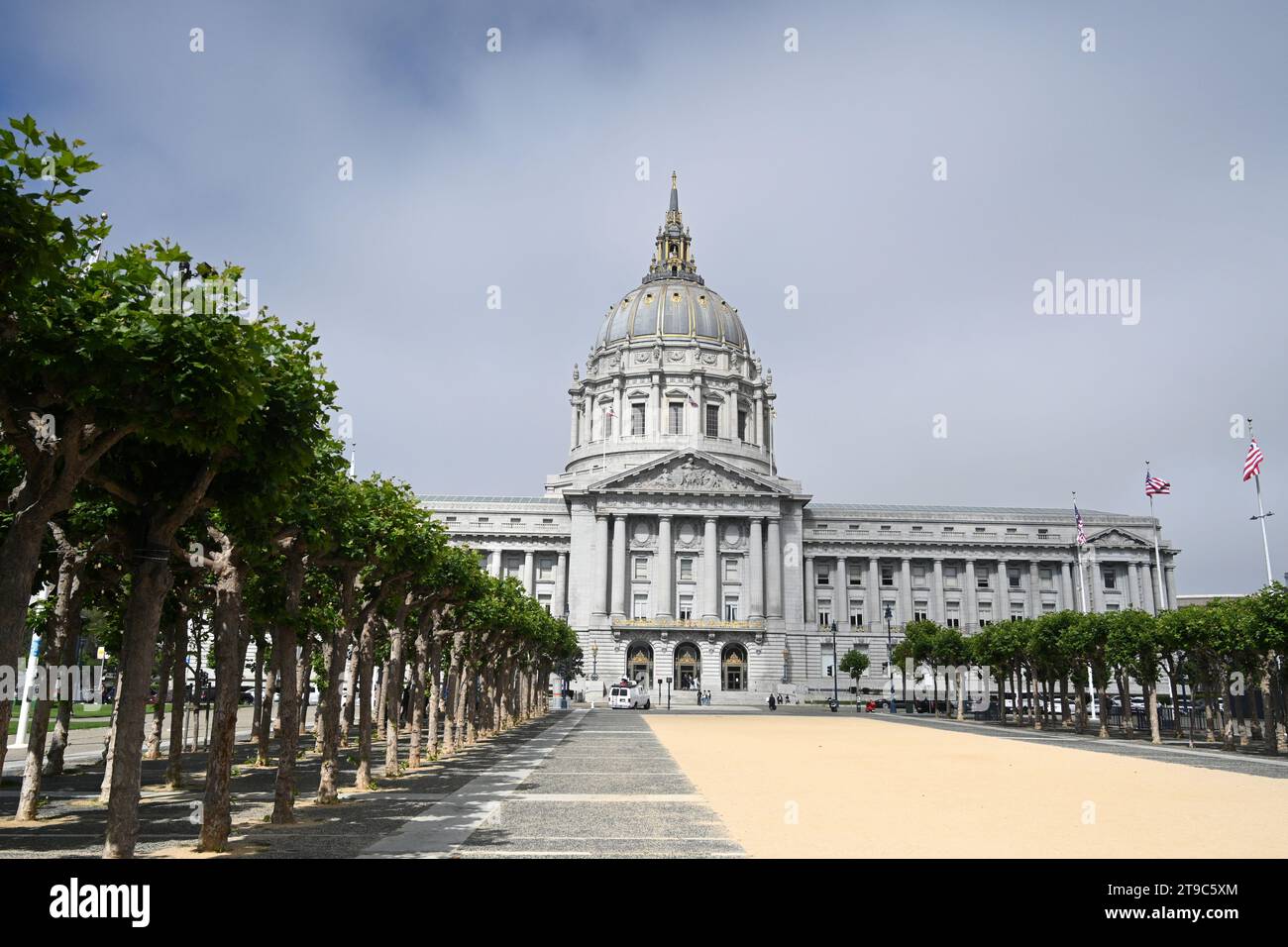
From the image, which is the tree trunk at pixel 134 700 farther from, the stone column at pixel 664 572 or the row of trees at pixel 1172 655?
the stone column at pixel 664 572

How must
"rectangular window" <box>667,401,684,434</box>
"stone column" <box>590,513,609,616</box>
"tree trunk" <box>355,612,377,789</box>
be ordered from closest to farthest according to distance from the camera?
"tree trunk" <box>355,612,377,789</box> < "stone column" <box>590,513,609,616</box> < "rectangular window" <box>667,401,684,434</box>

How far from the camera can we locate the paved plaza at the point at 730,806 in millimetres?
16344

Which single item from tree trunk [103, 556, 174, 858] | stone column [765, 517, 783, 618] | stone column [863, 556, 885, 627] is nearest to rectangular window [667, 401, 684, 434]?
stone column [765, 517, 783, 618]

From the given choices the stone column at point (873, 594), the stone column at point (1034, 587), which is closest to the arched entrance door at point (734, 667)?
the stone column at point (873, 594)

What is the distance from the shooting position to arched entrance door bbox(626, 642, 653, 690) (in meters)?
112

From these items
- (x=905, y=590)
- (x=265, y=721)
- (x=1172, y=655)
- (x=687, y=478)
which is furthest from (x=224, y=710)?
(x=905, y=590)

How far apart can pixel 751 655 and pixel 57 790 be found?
90525 millimetres

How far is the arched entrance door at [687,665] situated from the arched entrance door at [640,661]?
2978 mm

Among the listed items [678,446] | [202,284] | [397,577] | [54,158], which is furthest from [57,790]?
[678,446]

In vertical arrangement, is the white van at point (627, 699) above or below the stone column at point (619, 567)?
below

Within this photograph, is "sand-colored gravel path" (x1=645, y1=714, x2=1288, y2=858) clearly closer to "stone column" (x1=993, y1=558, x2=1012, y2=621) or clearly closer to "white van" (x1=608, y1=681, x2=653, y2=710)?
"white van" (x1=608, y1=681, x2=653, y2=710)

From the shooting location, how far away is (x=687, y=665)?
11169cm

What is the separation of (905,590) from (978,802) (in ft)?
351

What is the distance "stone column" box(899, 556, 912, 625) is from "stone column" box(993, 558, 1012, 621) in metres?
10.9
